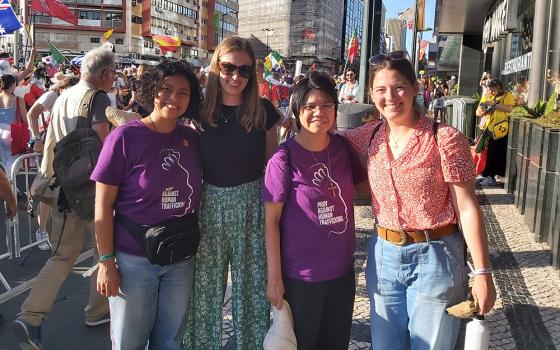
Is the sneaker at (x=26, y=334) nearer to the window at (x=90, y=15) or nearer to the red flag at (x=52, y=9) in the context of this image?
the red flag at (x=52, y=9)

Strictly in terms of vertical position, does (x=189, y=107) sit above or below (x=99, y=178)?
above

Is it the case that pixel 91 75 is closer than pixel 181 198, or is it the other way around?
pixel 181 198

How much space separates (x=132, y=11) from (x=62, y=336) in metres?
84.3

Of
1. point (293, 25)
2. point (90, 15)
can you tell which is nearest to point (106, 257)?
point (90, 15)

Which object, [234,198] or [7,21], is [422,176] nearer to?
[234,198]

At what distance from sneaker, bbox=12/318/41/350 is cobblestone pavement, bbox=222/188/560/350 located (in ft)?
4.09

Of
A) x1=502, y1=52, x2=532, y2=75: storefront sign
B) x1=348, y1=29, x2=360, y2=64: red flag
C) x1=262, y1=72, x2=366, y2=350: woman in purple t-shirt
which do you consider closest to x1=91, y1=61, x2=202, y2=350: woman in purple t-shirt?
x1=262, y1=72, x2=366, y2=350: woman in purple t-shirt

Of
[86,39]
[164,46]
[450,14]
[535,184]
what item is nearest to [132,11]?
[86,39]

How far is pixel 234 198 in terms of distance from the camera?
2.71 m

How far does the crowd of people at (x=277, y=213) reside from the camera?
2.19 meters

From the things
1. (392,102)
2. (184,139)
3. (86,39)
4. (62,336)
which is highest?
(86,39)

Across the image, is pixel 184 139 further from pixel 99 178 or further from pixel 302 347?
pixel 302 347

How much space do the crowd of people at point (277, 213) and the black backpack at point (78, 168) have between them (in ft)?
2.54

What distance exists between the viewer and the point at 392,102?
2.23 meters
